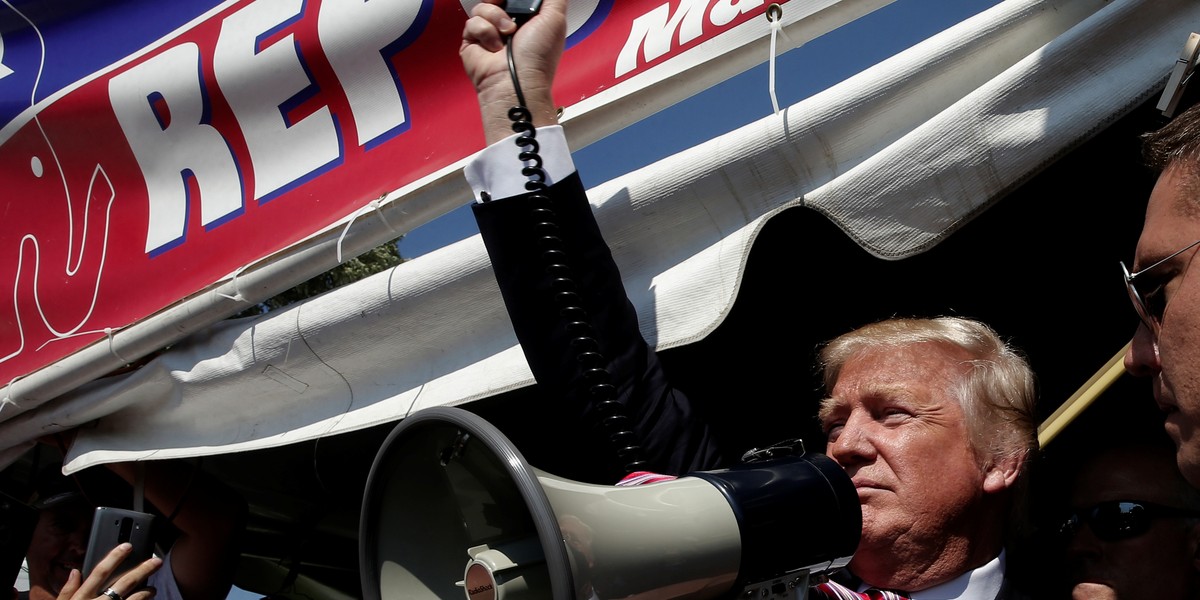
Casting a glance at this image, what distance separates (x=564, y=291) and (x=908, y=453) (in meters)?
0.61

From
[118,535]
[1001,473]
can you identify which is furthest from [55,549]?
[1001,473]

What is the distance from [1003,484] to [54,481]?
2.31 m

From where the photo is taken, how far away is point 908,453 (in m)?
1.53

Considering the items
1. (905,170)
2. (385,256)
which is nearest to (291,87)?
(905,170)

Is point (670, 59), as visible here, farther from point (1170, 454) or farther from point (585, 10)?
point (1170, 454)

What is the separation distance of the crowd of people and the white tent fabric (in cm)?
14

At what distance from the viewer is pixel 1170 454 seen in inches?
60.2

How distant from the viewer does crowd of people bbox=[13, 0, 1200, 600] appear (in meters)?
1.43

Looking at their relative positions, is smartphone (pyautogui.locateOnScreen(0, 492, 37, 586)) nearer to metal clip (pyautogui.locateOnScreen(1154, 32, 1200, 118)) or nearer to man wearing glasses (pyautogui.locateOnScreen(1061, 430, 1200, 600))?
man wearing glasses (pyautogui.locateOnScreen(1061, 430, 1200, 600))

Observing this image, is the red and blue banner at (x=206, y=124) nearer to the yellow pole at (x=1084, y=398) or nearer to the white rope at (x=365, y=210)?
the white rope at (x=365, y=210)

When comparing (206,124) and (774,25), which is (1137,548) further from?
(206,124)

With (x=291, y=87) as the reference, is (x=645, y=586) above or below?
below

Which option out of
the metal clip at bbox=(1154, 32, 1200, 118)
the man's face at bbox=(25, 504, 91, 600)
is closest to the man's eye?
the metal clip at bbox=(1154, 32, 1200, 118)

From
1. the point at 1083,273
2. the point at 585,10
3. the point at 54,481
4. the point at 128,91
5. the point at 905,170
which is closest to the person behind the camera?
the point at 905,170
